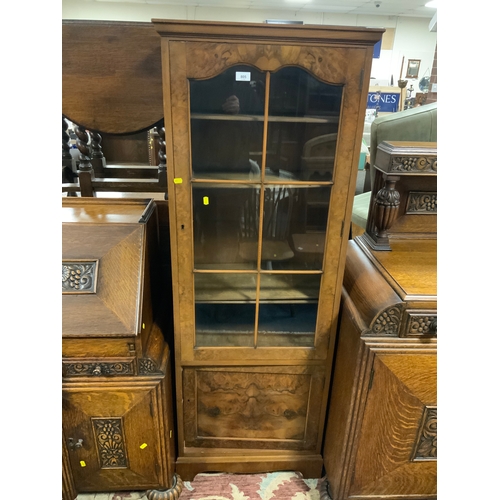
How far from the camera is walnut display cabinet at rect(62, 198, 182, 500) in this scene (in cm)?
107

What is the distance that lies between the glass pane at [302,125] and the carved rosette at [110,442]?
2.85 feet

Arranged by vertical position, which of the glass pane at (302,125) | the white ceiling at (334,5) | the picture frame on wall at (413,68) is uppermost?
the white ceiling at (334,5)

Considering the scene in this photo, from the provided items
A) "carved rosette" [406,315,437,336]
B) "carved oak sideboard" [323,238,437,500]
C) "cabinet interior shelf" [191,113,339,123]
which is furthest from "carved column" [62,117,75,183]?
"carved rosette" [406,315,437,336]

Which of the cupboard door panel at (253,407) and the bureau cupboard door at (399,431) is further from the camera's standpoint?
the cupboard door panel at (253,407)

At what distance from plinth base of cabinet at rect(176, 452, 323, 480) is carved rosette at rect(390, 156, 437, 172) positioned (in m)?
1.06

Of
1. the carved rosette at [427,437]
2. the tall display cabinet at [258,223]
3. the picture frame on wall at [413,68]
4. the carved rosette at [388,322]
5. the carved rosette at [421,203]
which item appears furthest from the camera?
the picture frame on wall at [413,68]

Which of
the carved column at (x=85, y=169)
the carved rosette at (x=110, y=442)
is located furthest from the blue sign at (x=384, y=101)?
the carved rosette at (x=110, y=442)

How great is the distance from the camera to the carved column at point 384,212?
1.25 metres

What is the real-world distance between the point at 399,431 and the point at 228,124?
103 cm

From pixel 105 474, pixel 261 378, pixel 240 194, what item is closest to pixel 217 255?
pixel 240 194

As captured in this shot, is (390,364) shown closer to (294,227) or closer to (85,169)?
(294,227)

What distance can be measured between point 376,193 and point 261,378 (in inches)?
29.6

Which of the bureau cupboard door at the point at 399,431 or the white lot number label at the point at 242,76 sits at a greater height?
the white lot number label at the point at 242,76

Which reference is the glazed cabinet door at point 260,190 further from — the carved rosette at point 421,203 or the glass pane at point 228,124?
the carved rosette at point 421,203
